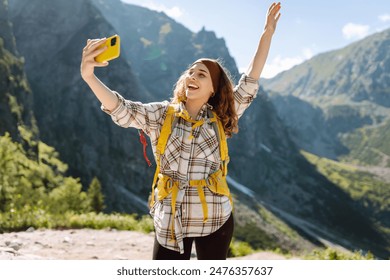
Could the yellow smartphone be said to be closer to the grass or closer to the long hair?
the long hair

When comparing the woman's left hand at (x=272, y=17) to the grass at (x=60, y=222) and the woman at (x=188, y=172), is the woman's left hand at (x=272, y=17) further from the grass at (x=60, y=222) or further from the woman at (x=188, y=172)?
the grass at (x=60, y=222)

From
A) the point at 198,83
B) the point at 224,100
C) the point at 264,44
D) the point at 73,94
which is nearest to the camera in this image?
the point at 198,83

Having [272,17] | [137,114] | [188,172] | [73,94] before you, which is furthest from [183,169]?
[73,94]

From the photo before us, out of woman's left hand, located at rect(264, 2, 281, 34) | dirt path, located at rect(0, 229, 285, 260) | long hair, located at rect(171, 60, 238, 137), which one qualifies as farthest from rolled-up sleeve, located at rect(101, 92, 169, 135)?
dirt path, located at rect(0, 229, 285, 260)

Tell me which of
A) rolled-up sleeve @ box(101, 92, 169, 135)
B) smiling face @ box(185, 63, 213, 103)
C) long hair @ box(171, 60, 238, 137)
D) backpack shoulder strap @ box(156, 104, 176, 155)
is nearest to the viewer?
rolled-up sleeve @ box(101, 92, 169, 135)

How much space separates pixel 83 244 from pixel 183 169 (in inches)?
312

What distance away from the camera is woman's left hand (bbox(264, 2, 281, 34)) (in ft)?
14.9

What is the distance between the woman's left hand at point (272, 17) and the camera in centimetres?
454

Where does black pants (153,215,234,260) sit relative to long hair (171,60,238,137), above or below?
below

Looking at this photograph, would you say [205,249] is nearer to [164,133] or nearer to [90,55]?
[164,133]

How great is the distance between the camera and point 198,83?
383 cm
